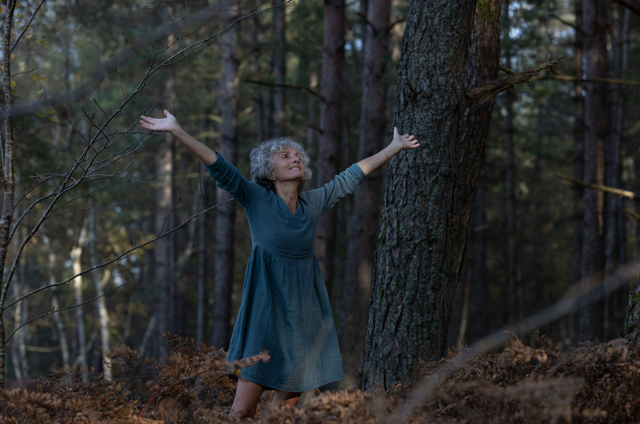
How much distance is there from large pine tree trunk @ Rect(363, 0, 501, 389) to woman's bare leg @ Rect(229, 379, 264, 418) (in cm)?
88

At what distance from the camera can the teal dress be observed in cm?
294

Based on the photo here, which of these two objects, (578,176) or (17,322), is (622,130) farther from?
(17,322)

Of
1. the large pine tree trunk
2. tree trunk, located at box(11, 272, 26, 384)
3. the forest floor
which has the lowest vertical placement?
tree trunk, located at box(11, 272, 26, 384)

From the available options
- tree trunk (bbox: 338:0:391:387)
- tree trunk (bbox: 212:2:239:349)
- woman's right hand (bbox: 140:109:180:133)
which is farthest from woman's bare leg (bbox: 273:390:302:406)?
tree trunk (bbox: 212:2:239:349)

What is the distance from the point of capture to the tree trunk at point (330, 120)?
9352mm

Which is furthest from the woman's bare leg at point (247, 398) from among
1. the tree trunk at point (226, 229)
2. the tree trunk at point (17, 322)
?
the tree trunk at point (17, 322)

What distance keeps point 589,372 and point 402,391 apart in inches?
32.8

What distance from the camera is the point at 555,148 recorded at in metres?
19.6

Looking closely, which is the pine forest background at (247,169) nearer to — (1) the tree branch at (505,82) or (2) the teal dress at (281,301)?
(1) the tree branch at (505,82)

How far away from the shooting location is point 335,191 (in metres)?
3.46

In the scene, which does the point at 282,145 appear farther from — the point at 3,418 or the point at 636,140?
the point at 636,140

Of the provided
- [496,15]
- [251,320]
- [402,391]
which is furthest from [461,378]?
[496,15]

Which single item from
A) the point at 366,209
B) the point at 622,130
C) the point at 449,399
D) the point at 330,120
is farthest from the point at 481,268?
the point at 449,399

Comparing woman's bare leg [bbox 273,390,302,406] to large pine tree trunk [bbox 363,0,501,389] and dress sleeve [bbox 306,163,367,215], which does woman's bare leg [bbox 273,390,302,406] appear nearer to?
large pine tree trunk [bbox 363,0,501,389]
